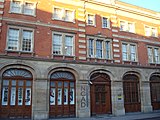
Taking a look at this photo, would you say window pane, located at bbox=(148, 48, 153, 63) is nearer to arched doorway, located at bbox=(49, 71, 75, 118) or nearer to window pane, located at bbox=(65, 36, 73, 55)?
window pane, located at bbox=(65, 36, 73, 55)

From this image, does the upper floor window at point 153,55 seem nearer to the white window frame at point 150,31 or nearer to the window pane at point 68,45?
the white window frame at point 150,31

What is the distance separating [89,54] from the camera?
2103cm

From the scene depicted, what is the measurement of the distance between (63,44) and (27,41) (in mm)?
3777

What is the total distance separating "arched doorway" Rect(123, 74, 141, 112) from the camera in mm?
22042

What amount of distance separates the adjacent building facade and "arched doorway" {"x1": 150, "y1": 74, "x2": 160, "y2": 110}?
0.13 m

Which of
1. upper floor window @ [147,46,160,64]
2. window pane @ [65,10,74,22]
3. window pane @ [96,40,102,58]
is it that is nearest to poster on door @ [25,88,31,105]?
window pane @ [96,40,102,58]

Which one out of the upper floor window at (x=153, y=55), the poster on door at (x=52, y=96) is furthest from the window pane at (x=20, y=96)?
the upper floor window at (x=153, y=55)

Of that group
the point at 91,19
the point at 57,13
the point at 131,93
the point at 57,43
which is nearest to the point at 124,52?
the point at 131,93

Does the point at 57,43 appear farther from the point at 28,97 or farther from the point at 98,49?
the point at 28,97

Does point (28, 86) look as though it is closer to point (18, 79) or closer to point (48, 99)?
point (18, 79)

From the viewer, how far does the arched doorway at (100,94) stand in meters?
20.2

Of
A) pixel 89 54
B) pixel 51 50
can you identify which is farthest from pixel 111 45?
pixel 51 50

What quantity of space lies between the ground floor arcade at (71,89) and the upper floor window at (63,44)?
55.7 inches

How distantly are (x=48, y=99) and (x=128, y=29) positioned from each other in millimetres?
14043
